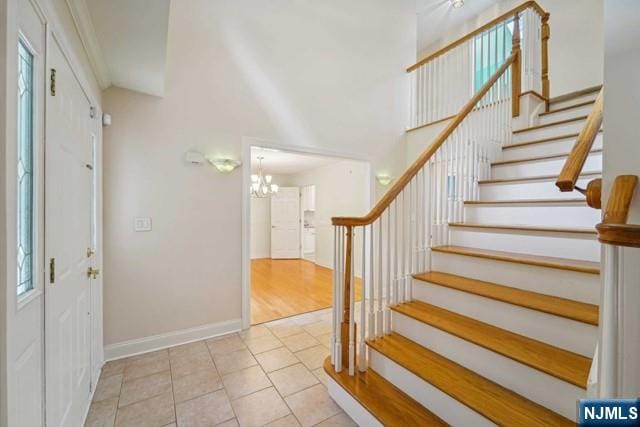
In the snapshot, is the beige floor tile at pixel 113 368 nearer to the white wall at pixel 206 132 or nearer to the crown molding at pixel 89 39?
the white wall at pixel 206 132

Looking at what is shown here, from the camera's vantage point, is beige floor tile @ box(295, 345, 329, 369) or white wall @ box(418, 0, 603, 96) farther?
white wall @ box(418, 0, 603, 96)

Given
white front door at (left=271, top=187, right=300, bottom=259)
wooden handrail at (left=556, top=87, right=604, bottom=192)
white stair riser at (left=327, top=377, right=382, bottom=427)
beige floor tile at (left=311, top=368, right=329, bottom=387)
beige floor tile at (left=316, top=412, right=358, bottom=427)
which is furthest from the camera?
white front door at (left=271, top=187, right=300, bottom=259)

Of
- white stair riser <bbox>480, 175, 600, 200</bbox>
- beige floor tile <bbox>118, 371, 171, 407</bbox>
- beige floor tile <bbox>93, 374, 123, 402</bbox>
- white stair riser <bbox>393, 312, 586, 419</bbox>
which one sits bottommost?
beige floor tile <bbox>93, 374, 123, 402</bbox>

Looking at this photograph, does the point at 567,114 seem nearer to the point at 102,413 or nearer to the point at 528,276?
the point at 528,276

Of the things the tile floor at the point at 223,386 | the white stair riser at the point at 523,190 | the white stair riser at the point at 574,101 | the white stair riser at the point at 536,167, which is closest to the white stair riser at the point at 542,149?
the white stair riser at the point at 536,167

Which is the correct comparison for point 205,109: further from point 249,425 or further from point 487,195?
point 487,195

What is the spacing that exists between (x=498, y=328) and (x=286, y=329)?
2.06 metres

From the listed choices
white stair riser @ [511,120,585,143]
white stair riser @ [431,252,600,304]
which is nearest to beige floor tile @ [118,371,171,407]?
white stair riser @ [431,252,600,304]

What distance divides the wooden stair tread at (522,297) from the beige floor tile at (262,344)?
152 centimetres

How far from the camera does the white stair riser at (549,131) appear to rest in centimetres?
258

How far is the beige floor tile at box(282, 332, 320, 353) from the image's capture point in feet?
8.36

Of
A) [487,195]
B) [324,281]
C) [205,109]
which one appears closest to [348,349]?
[487,195]

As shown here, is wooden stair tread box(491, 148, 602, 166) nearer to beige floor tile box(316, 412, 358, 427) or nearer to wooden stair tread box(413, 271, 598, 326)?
wooden stair tread box(413, 271, 598, 326)

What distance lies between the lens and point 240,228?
114 inches
